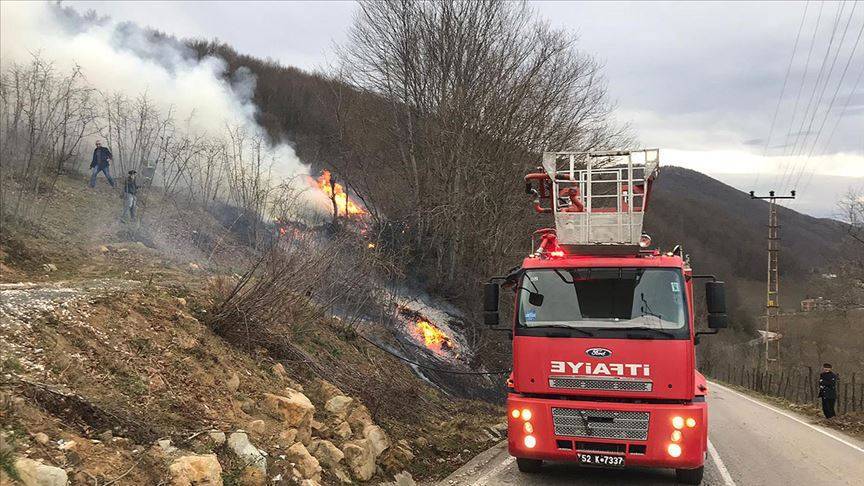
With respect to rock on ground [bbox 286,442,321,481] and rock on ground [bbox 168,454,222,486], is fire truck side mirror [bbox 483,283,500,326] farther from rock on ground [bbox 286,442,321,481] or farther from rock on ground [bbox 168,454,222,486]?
rock on ground [bbox 168,454,222,486]

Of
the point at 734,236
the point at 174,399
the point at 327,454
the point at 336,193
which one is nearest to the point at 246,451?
the point at 174,399

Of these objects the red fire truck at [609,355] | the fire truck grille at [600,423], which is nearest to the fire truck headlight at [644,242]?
the red fire truck at [609,355]

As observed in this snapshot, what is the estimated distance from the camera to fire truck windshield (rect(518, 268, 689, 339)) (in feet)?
20.7

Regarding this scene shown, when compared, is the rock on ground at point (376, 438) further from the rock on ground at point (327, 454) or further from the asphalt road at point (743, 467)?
the asphalt road at point (743, 467)

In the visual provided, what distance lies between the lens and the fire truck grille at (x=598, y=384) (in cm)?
610

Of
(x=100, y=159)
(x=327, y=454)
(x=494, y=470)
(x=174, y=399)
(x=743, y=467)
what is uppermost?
(x=100, y=159)

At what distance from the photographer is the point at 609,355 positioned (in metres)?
6.20

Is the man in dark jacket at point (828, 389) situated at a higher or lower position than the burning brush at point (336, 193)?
lower

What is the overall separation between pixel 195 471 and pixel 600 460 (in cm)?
406

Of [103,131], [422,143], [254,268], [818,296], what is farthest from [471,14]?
[818,296]

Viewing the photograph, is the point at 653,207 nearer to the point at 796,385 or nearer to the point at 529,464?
the point at 796,385

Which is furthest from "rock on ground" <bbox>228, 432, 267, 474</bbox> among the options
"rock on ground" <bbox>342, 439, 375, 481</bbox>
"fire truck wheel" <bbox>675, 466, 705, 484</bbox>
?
"fire truck wheel" <bbox>675, 466, 705, 484</bbox>

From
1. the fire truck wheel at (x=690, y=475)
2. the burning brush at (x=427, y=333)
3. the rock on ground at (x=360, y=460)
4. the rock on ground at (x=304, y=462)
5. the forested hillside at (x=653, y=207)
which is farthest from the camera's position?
the forested hillside at (x=653, y=207)

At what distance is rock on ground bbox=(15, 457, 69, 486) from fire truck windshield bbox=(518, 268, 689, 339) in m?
4.64
